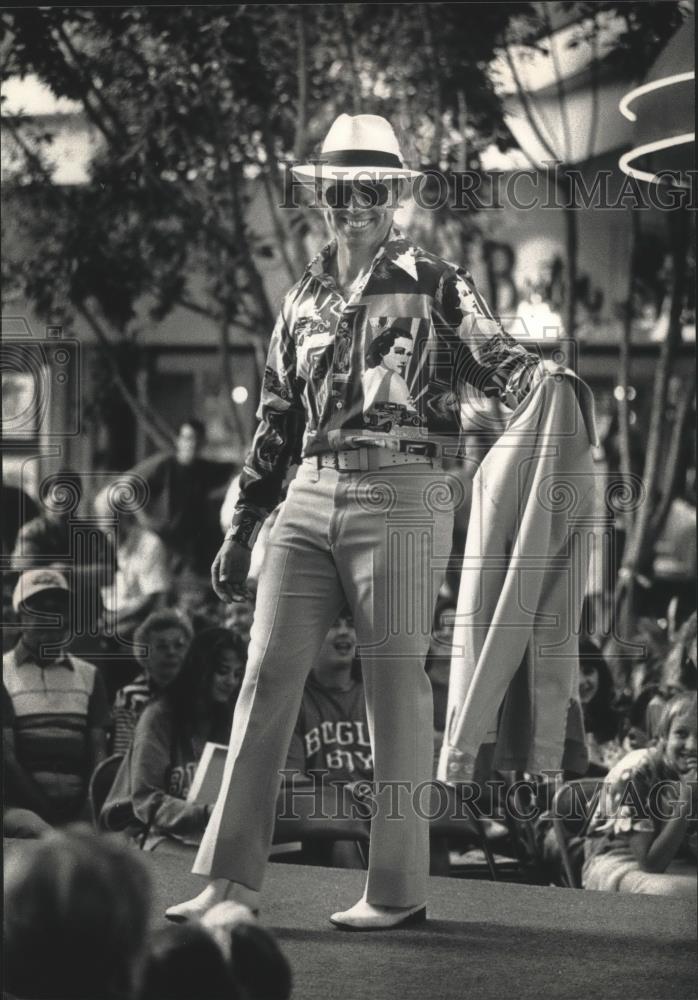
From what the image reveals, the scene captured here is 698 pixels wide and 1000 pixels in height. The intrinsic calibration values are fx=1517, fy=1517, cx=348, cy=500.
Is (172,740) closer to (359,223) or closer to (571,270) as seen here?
(359,223)

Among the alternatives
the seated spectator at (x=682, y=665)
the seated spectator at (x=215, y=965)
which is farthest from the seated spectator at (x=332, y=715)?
the seated spectator at (x=215, y=965)

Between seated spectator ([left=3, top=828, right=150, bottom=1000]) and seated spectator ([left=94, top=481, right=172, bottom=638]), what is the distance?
2.48 meters

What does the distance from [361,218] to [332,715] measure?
3.92 feet

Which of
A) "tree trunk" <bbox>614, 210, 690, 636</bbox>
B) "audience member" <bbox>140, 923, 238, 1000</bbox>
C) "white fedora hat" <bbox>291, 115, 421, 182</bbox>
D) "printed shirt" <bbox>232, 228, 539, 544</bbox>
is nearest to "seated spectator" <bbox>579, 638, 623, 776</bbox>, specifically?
"tree trunk" <bbox>614, 210, 690, 636</bbox>

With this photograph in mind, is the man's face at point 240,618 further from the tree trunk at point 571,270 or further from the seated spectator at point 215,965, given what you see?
the seated spectator at point 215,965

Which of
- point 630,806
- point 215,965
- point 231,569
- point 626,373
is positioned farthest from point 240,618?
point 215,965

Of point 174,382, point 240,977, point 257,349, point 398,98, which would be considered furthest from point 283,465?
point 174,382

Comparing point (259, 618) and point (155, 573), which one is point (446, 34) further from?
point (259, 618)

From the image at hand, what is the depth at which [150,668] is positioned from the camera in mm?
3867

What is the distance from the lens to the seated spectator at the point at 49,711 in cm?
367

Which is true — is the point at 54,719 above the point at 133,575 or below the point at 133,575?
below

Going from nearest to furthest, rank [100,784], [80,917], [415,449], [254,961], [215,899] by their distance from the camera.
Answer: [80,917] < [254,961] < [215,899] < [415,449] < [100,784]

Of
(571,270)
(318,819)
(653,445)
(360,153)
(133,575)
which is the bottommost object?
(318,819)

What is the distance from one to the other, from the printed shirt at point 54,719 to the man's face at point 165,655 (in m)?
0.16
